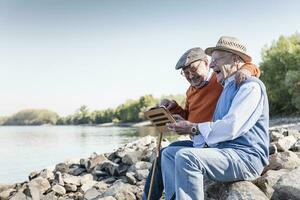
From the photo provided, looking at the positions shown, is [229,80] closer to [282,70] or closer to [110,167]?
[110,167]

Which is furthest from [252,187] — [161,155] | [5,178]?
[5,178]

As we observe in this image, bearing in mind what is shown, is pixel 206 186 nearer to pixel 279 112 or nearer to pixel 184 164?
pixel 184 164

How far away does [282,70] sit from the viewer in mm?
44156

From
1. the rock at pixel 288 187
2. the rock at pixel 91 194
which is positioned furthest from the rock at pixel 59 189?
the rock at pixel 288 187

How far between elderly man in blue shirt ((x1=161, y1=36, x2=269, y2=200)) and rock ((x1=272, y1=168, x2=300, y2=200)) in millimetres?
257

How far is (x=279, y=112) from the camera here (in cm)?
4694

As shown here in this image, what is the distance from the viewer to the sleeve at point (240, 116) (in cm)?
388

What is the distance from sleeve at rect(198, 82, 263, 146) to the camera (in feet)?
12.7

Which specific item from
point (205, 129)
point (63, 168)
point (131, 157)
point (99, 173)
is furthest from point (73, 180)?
point (205, 129)

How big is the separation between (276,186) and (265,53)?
44.4m

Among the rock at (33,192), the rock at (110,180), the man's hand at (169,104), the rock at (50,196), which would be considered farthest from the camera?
the rock at (110,180)

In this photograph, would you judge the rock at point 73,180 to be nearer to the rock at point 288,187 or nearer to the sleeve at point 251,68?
the rock at point 288,187

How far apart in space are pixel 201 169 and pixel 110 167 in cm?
648

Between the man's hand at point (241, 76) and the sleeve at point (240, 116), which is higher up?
the man's hand at point (241, 76)
